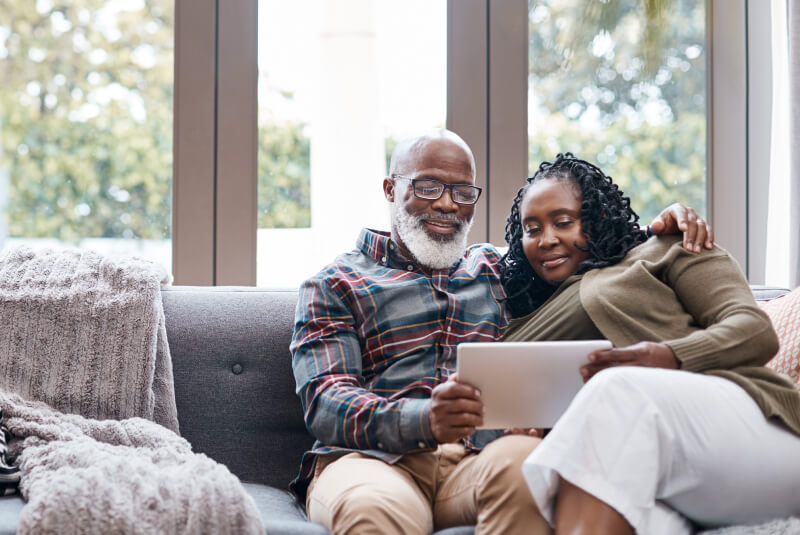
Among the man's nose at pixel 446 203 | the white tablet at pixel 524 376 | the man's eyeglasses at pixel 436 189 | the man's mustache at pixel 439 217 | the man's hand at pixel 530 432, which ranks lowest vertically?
the man's hand at pixel 530 432

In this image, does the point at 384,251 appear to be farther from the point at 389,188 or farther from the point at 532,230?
the point at 532,230

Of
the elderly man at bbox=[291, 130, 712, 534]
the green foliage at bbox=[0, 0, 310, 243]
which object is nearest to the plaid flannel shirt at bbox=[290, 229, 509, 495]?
the elderly man at bbox=[291, 130, 712, 534]

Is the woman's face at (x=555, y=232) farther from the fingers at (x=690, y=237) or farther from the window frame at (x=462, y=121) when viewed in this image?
the window frame at (x=462, y=121)

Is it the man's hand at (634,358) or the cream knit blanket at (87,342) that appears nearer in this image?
the man's hand at (634,358)

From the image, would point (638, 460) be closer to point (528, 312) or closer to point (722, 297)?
point (722, 297)

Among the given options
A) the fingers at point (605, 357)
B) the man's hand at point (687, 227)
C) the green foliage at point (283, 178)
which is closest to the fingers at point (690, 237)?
the man's hand at point (687, 227)

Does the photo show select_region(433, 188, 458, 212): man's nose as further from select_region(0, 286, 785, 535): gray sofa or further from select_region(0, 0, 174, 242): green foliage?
select_region(0, 0, 174, 242): green foliage

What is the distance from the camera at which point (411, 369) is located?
175 centimetres

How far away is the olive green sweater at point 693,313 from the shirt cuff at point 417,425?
0.41 metres

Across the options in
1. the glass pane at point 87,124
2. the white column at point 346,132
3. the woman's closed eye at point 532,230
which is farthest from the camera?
the white column at point 346,132

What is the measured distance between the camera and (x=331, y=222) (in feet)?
8.95

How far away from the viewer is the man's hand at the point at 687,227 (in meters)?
1.68

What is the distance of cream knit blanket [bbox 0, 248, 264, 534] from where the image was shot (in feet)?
4.88

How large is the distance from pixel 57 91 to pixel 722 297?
7.11ft
